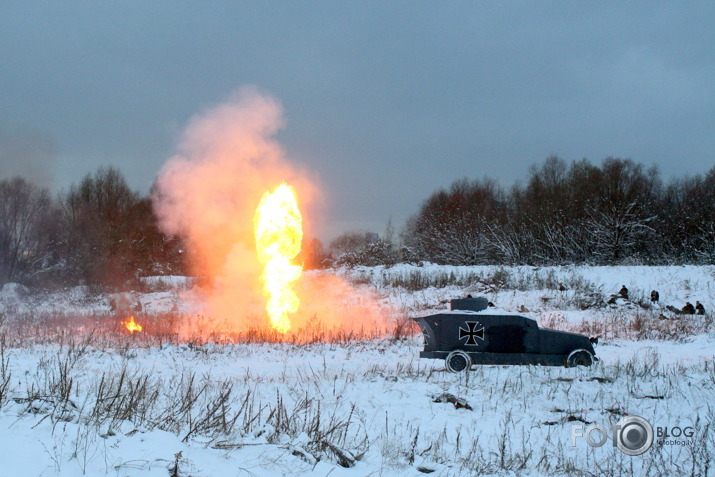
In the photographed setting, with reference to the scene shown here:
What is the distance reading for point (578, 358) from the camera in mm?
12328

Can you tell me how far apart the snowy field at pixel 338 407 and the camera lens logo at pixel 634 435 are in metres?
0.12

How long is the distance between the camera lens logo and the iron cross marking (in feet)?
13.4

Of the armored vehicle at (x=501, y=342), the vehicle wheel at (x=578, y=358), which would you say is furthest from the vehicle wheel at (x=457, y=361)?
the vehicle wheel at (x=578, y=358)

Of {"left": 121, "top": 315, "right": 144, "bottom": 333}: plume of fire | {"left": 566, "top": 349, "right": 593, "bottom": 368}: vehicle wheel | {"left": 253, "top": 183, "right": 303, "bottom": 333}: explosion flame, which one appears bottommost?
{"left": 121, "top": 315, "right": 144, "bottom": 333}: plume of fire

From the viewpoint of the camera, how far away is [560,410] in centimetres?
957

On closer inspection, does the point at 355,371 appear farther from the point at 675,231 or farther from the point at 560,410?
the point at 675,231

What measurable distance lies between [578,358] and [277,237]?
16.9m

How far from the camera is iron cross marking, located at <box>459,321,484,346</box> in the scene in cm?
1248

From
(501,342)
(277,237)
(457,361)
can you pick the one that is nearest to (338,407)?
(457,361)

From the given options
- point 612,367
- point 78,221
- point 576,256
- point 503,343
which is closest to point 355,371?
point 503,343

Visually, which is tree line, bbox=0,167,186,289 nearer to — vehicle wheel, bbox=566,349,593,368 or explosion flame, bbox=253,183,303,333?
explosion flame, bbox=253,183,303,333

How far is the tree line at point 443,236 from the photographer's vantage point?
36375 millimetres

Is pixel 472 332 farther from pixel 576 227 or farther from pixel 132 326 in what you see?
pixel 576 227

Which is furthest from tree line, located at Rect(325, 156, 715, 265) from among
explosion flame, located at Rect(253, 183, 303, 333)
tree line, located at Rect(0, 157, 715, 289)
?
explosion flame, located at Rect(253, 183, 303, 333)
